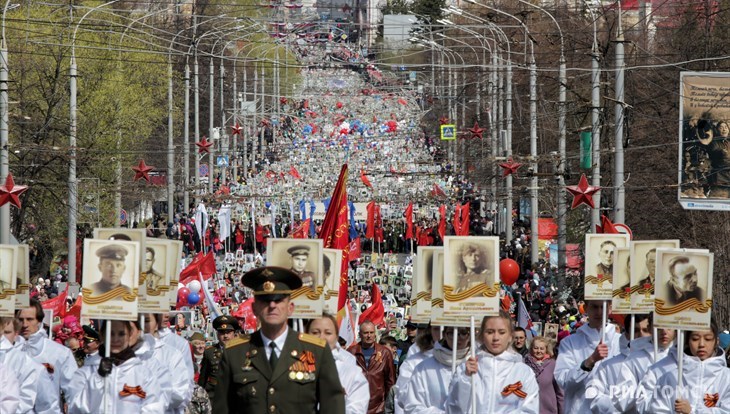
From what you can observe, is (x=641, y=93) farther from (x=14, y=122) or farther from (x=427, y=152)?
(x=427, y=152)

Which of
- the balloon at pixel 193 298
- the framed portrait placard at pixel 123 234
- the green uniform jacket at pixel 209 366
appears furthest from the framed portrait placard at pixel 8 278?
the balloon at pixel 193 298

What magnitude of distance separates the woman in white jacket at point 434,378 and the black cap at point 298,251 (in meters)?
1.09

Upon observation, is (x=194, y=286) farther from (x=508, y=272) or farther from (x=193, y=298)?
(x=508, y=272)

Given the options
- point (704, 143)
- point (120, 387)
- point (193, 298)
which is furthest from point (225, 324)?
point (193, 298)

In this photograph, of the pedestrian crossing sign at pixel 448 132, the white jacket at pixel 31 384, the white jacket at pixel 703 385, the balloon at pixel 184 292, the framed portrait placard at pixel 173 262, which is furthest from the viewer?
the pedestrian crossing sign at pixel 448 132

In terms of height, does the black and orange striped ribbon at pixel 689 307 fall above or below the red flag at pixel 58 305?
above

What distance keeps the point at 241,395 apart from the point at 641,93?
101 ft

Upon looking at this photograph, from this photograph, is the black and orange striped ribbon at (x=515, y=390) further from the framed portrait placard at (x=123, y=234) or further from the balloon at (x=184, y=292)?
the balloon at (x=184, y=292)

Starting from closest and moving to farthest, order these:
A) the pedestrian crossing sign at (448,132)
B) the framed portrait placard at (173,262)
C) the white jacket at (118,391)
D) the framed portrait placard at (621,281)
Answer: the white jacket at (118,391)
the framed portrait placard at (621,281)
the framed portrait placard at (173,262)
the pedestrian crossing sign at (448,132)

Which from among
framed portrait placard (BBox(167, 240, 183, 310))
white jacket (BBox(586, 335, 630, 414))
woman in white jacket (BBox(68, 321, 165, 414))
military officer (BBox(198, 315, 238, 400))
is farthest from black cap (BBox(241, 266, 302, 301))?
military officer (BBox(198, 315, 238, 400))

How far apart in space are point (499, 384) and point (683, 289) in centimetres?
131

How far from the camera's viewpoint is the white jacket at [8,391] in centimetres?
995

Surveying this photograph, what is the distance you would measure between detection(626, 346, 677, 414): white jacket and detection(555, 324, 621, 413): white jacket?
104cm

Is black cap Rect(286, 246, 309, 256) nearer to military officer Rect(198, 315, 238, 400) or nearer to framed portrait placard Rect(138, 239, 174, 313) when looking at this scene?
framed portrait placard Rect(138, 239, 174, 313)
